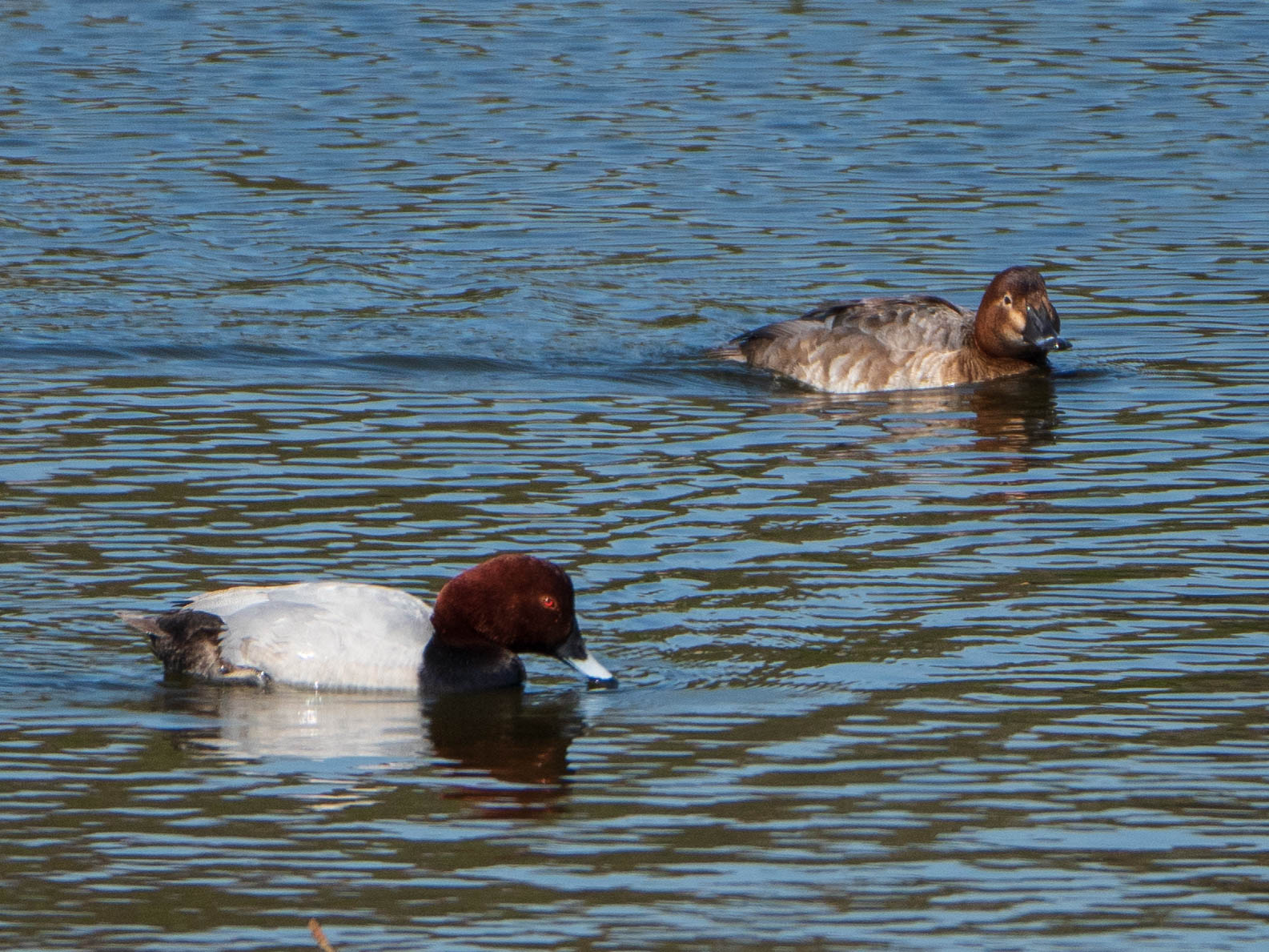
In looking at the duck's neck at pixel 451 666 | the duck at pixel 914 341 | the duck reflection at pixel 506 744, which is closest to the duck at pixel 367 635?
the duck's neck at pixel 451 666

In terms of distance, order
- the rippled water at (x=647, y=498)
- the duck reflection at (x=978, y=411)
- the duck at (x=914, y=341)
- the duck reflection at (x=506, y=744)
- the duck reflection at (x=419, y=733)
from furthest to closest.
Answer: the duck at (x=914, y=341) → the duck reflection at (x=978, y=411) → the duck reflection at (x=419, y=733) → the duck reflection at (x=506, y=744) → the rippled water at (x=647, y=498)

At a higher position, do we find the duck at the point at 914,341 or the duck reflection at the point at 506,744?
the duck at the point at 914,341

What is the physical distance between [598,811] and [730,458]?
5360 mm

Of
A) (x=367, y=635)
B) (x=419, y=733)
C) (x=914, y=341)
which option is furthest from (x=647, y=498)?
(x=914, y=341)

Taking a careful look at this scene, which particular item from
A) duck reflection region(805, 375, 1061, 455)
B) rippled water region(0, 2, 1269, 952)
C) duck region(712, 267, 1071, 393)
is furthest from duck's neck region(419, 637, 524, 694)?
duck region(712, 267, 1071, 393)

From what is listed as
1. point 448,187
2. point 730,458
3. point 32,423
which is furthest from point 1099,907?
point 448,187

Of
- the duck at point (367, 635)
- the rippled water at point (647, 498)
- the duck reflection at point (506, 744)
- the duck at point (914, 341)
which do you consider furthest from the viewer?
the duck at point (914, 341)

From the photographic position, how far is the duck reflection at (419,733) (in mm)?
8672

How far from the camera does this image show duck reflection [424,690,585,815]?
8500 mm

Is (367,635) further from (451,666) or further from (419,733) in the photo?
(419,733)

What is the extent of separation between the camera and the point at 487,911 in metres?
7.24

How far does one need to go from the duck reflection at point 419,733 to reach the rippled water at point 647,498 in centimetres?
3

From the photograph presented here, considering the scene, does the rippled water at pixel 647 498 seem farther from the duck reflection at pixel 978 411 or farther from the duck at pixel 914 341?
the duck at pixel 914 341

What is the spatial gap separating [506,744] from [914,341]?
735 cm
